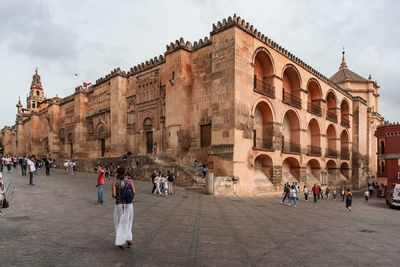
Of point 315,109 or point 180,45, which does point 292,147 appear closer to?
point 315,109

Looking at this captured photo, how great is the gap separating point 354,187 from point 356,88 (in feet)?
58.8

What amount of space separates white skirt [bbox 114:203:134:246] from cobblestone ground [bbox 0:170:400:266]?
225mm

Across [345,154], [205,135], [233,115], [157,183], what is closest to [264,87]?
[233,115]

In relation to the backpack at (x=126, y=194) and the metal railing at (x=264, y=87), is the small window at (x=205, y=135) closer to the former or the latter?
the metal railing at (x=264, y=87)

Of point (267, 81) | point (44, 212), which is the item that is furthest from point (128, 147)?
point (44, 212)

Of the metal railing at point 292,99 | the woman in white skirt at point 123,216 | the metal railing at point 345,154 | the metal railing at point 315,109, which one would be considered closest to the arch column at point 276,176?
the metal railing at point 292,99

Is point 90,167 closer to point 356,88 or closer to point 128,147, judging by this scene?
point 128,147

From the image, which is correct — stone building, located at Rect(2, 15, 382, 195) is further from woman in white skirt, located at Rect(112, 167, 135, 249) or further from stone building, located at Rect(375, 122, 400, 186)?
woman in white skirt, located at Rect(112, 167, 135, 249)

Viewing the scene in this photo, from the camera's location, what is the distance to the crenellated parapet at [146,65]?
Result: 25.3m

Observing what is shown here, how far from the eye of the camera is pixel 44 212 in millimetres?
8609

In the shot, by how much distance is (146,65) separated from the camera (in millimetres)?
26703

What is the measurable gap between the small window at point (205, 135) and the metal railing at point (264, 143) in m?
3.72

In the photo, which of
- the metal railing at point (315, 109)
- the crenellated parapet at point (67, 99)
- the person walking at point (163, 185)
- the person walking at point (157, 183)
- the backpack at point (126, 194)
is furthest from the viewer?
the crenellated parapet at point (67, 99)

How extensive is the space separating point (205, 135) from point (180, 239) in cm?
1489
